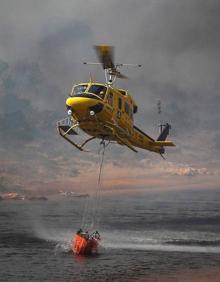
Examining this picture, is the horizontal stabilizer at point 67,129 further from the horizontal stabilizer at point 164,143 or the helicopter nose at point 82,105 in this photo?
the horizontal stabilizer at point 164,143

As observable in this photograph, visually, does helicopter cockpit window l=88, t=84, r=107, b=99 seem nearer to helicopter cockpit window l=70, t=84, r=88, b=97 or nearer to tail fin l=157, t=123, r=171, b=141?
helicopter cockpit window l=70, t=84, r=88, b=97

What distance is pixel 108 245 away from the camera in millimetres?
80125

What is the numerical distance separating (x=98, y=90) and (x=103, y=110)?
1862 millimetres

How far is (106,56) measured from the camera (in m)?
35.3

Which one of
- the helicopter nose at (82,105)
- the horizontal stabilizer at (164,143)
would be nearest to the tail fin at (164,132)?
the horizontal stabilizer at (164,143)

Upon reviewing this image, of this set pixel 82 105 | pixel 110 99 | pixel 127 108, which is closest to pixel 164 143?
pixel 127 108

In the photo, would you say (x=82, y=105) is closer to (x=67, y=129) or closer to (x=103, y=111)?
(x=103, y=111)

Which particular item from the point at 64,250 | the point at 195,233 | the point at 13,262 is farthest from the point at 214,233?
the point at 13,262

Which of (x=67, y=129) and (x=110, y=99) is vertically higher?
(x=110, y=99)

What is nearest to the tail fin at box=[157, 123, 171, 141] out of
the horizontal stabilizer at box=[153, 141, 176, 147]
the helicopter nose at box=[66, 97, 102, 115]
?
the horizontal stabilizer at box=[153, 141, 176, 147]

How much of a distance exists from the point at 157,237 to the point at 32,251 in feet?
108

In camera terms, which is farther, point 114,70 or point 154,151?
point 154,151

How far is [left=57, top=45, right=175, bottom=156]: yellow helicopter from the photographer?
35438 millimetres

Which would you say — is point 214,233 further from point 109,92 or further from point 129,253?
point 109,92
